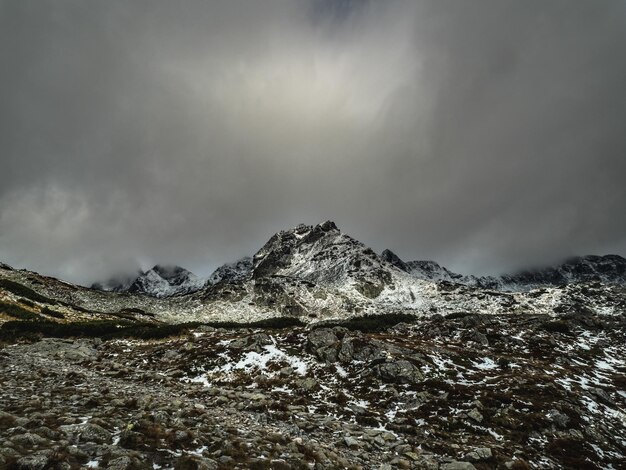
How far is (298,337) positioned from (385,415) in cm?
1663

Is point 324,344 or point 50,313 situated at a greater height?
point 50,313

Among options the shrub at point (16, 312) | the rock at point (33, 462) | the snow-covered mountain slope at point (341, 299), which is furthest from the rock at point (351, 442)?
the snow-covered mountain slope at point (341, 299)

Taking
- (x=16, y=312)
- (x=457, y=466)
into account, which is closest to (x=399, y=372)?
(x=457, y=466)

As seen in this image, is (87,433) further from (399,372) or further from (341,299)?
(341,299)

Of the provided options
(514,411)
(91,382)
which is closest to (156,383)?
(91,382)

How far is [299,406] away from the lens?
2019 cm

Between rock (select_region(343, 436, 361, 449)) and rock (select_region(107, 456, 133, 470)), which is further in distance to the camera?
rock (select_region(343, 436, 361, 449))

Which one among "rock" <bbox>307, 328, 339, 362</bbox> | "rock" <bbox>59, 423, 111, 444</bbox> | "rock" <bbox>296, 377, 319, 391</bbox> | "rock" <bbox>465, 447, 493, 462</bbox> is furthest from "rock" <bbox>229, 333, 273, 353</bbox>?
"rock" <bbox>59, 423, 111, 444</bbox>

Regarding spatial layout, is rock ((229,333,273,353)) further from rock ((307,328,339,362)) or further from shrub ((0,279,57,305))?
shrub ((0,279,57,305))

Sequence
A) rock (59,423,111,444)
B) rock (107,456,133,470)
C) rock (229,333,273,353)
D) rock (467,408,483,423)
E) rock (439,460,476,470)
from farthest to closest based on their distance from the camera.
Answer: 1. rock (229,333,273,353)
2. rock (467,408,483,423)
3. rock (439,460,476,470)
4. rock (59,423,111,444)
5. rock (107,456,133,470)

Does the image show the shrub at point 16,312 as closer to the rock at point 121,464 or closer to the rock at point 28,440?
the rock at point 28,440

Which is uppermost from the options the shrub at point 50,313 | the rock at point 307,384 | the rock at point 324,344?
the shrub at point 50,313

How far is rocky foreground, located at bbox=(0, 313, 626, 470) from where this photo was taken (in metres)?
11.6

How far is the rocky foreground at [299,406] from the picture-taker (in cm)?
1155
